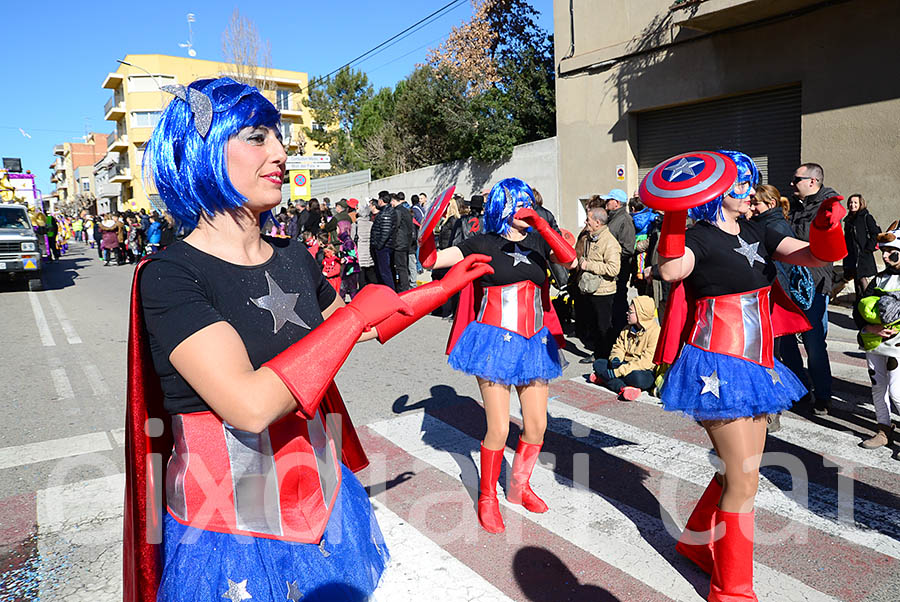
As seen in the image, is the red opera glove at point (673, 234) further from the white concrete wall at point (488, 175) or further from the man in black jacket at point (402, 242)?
the white concrete wall at point (488, 175)

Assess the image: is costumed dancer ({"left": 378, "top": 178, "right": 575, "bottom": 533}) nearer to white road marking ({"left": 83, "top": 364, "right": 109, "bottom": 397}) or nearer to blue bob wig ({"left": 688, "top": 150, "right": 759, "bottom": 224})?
blue bob wig ({"left": 688, "top": 150, "right": 759, "bottom": 224})

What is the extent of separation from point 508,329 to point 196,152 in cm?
261

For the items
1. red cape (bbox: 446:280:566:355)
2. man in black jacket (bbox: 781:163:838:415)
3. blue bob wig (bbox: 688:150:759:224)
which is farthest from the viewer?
man in black jacket (bbox: 781:163:838:415)

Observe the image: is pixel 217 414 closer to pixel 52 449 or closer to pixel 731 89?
pixel 52 449

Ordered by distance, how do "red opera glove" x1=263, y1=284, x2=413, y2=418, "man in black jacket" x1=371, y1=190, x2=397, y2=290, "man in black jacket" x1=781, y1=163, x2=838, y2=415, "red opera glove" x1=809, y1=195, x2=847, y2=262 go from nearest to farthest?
1. "red opera glove" x1=263, y1=284, x2=413, y2=418
2. "red opera glove" x1=809, y1=195, x2=847, y2=262
3. "man in black jacket" x1=781, y1=163, x2=838, y2=415
4. "man in black jacket" x1=371, y1=190, x2=397, y2=290

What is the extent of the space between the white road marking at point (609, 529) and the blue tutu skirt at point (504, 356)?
2.86 ft

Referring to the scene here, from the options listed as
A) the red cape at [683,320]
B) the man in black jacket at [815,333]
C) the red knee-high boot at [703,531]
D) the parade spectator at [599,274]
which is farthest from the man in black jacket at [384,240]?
the red knee-high boot at [703,531]

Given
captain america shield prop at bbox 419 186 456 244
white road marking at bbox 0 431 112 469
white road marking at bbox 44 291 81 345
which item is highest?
captain america shield prop at bbox 419 186 456 244

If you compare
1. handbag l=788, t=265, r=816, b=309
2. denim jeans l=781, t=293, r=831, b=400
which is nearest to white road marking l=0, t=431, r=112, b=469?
handbag l=788, t=265, r=816, b=309

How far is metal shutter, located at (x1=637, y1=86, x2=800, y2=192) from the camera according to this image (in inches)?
479

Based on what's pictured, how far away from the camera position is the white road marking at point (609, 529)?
10.4ft

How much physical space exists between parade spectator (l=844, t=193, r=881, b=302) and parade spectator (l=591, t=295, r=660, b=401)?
228 centimetres

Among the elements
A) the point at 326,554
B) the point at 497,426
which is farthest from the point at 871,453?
the point at 326,554

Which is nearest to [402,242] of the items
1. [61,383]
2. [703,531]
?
[61,383]
